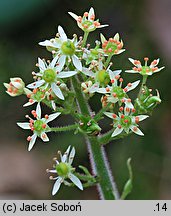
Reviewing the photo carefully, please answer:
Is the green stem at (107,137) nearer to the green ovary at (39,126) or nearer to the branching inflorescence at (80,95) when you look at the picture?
the branching inflorescence at (80,95)

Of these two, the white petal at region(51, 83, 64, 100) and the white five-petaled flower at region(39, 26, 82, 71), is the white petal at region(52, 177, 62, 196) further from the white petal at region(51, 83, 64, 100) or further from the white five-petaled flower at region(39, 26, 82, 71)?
the white five-petaled flower at region(39, 26, 82, 71)

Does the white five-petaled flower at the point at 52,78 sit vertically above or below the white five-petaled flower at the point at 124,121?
above

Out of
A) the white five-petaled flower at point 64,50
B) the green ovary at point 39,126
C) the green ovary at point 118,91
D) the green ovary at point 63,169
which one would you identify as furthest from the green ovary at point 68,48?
the green ovary at point 63,169

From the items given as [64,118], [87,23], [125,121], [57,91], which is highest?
[64,118]

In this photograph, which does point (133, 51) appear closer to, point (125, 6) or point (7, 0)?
point (125, 6)

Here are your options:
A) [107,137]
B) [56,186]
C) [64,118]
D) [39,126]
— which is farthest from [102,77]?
[64,118]

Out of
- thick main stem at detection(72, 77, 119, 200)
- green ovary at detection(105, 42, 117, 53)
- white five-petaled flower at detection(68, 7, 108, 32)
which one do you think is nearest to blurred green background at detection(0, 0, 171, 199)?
thick main stem at detection(72, 77, 119, 200)

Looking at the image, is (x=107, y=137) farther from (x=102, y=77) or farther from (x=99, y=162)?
(x=102, y=77)
